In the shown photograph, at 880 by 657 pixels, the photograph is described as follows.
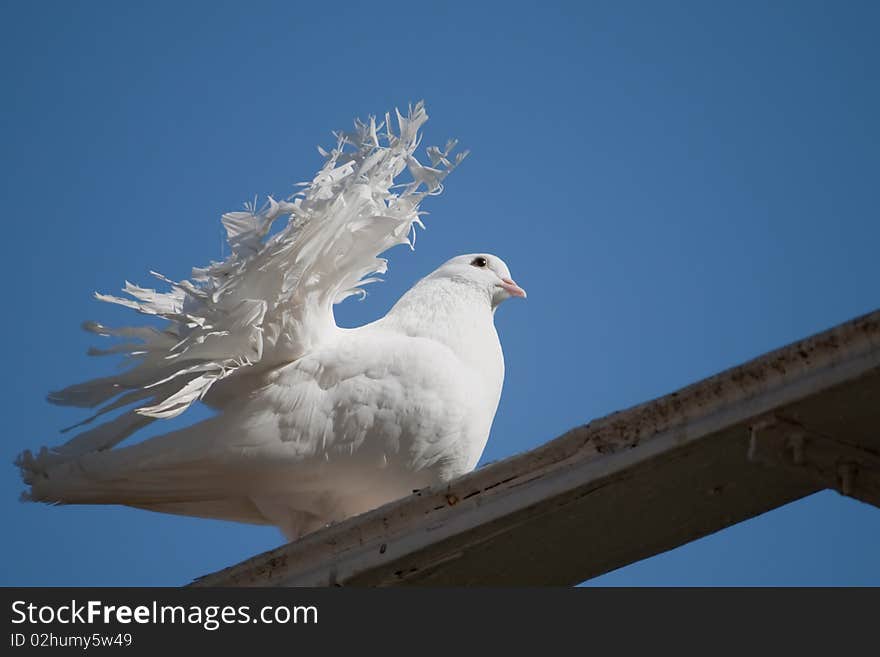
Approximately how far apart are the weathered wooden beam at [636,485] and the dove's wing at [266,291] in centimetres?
133

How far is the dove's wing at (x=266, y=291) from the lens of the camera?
6.57 m

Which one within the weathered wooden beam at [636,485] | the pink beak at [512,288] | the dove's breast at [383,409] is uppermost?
the pink beak at [512,288]

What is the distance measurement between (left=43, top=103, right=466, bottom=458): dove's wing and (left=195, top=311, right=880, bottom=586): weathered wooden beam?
1.33 meters

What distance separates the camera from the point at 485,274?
797 centimetres

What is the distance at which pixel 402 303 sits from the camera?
7.66m

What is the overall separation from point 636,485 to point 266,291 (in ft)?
8.50

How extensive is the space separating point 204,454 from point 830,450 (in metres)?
3.23

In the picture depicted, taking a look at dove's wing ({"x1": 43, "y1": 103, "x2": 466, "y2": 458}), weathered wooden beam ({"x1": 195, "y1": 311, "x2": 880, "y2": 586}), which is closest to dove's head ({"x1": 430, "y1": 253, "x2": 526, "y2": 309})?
dove's wing ({"x1": 43, "y1": 103, "x2": 466, "y2": 458})

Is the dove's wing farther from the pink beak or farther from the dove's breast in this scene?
the pink beak

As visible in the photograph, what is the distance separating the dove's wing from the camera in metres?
6.57

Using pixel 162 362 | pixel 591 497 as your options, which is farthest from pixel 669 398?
pixel 162 362

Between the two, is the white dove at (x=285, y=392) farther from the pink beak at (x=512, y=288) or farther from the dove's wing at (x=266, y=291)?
the pink beak at (x=512, y=288)

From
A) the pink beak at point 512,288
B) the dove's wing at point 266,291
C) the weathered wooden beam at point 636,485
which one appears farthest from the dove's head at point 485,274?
the weathered wooden beam at point 636,485

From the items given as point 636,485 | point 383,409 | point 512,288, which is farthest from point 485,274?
point 636,485
